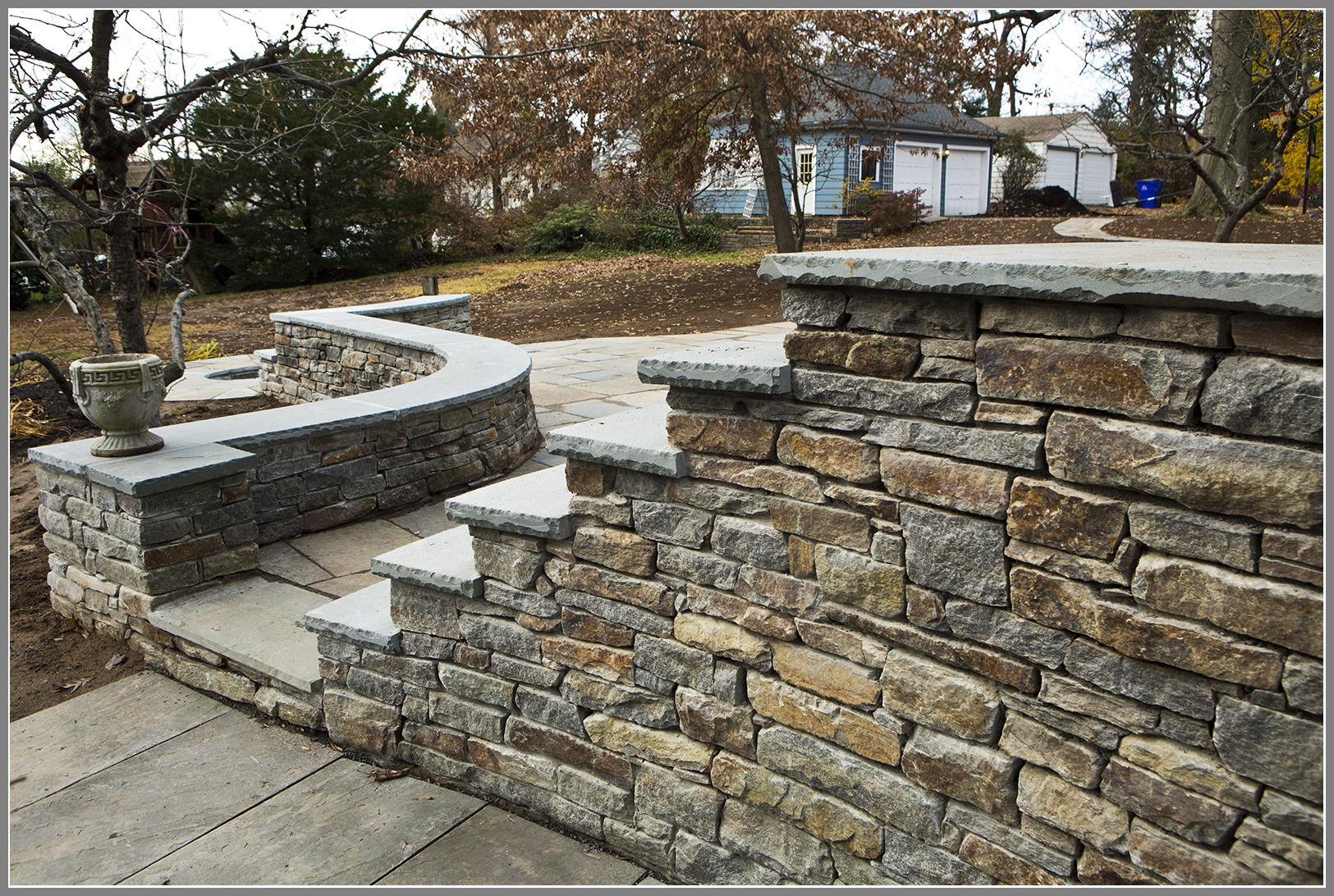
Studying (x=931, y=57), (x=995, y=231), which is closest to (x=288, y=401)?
(x=931, y=57)

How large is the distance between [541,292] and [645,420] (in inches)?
546

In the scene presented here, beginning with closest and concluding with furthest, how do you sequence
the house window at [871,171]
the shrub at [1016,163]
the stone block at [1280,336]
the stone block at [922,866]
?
the stone block at [1280,336] → the stone block at [922,866] → the house window at [871,171] → the shrub at [1016,163]

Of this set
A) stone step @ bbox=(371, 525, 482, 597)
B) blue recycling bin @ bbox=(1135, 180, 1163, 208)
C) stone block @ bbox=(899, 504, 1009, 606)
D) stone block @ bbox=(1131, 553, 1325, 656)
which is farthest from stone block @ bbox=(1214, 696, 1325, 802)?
blue recycling bin @ bbox=(1135, 180, 1163, 208)

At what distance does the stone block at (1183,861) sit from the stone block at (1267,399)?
0.83m

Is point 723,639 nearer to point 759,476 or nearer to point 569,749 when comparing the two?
point 759,476

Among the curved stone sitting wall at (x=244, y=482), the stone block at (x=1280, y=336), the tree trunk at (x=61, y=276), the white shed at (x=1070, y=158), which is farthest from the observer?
the white shed at (x=1070, y=158)

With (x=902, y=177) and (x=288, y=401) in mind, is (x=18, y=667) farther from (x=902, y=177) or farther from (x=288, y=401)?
(x=902, y=177)

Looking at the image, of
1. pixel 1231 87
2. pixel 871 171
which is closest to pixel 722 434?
pixel 1231 87

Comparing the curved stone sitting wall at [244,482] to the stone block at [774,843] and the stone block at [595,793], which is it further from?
the stone block at [774,843]

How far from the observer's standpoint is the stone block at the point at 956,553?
75.4 inches

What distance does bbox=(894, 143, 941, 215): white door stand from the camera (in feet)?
85.8

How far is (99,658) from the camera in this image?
3865 millimetres

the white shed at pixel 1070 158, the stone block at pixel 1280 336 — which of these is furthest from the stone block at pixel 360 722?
the white shed at pixel 1070 158

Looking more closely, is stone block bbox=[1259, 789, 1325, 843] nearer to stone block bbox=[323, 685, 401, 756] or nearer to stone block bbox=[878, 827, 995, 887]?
stone block bbox=[878, 827, 995, 887]
